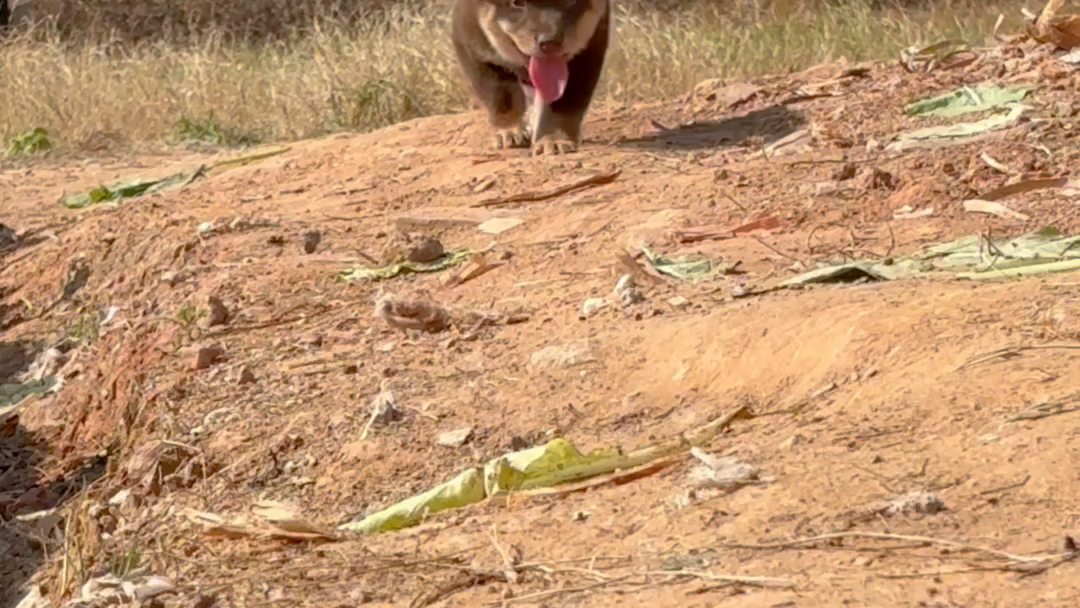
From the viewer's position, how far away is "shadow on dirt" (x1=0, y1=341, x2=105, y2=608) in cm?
434

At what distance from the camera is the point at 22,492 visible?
16.4ft

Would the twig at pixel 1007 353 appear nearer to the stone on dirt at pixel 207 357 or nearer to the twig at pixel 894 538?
the twig at pixel 894 538

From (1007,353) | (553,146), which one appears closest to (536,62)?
(553,146)

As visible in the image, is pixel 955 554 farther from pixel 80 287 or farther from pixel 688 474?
pixel 80 287

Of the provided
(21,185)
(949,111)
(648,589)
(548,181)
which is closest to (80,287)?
(548,181)

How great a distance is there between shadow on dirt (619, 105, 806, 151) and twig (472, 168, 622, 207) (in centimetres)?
85

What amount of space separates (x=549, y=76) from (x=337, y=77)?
8.71 ft

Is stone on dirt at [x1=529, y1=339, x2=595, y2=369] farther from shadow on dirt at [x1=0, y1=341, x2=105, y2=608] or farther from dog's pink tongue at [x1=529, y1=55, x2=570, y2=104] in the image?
dog's pink tongue at [x1=529, y1=55, x2=570, y2=104]

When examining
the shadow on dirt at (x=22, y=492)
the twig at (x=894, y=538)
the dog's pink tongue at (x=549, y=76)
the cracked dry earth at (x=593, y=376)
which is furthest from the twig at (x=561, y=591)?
the dog's pink tongue at (x=549, y=76)

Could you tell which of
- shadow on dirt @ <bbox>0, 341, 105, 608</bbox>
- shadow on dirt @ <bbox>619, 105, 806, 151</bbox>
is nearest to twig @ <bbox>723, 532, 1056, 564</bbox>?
shadow on dirt @ <bbox>0, 341, 105, 608</bbox>

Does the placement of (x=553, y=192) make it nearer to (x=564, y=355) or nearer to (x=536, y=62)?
(x=536, y=62)

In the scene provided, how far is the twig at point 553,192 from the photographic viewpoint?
6.22m

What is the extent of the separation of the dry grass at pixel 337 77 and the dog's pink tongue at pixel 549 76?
161 centimetres

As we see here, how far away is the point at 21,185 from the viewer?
867 cm
